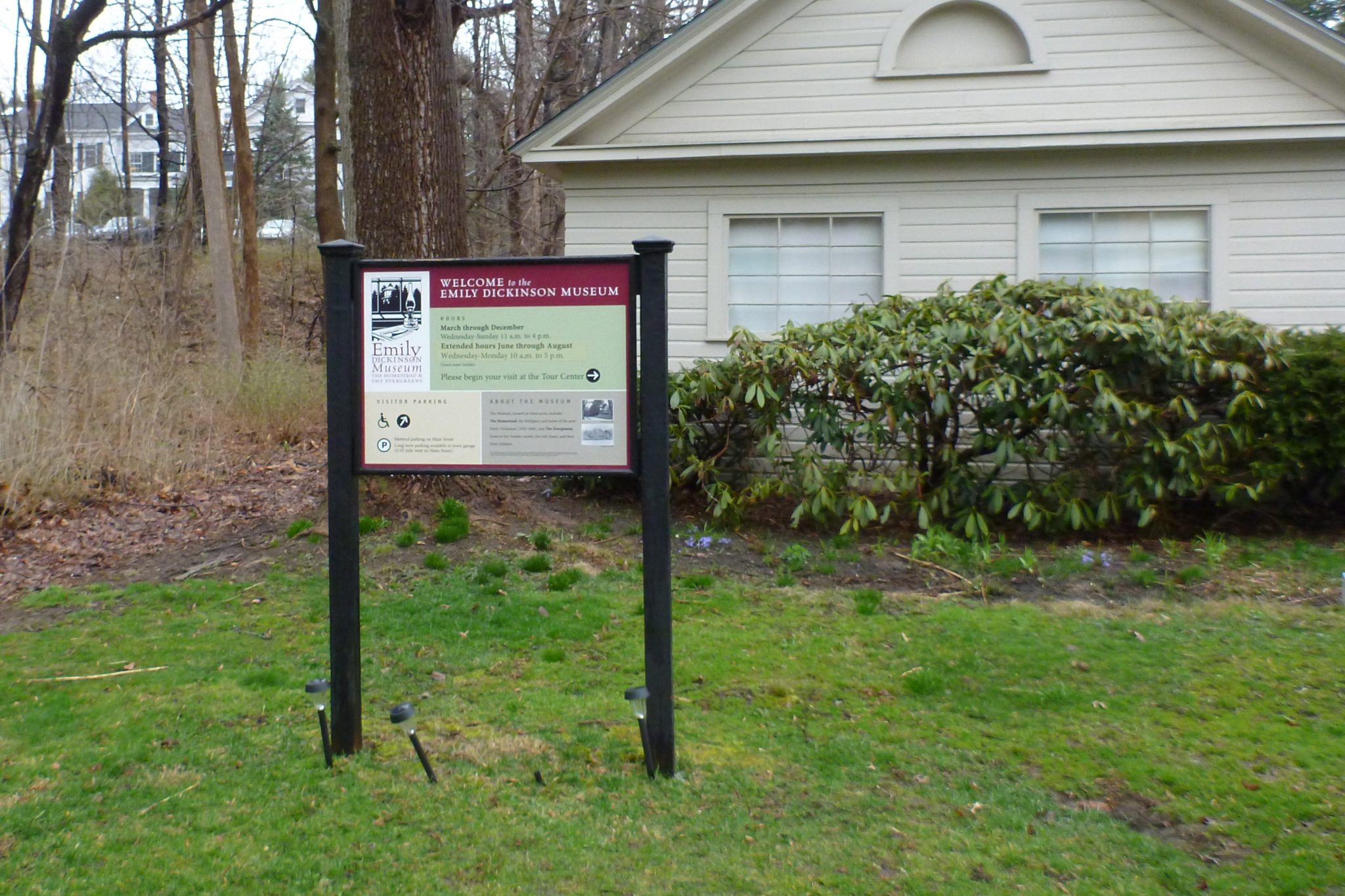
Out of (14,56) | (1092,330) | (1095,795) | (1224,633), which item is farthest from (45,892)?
(14,56)

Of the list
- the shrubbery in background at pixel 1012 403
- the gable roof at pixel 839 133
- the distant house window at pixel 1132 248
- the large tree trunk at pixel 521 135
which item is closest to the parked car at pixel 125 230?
the large tree trunk at pixel 521 135

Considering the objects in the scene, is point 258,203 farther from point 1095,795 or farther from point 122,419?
point 1095,795

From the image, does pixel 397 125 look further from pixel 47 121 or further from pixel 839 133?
pixel 47 121

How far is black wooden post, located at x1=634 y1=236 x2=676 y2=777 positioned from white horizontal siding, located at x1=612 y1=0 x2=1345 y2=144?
684 cm

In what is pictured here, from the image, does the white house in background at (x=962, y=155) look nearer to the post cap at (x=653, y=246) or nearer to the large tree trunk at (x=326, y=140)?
the post cap at (x=653, y=246)

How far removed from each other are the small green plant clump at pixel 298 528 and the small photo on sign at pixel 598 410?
183 inches

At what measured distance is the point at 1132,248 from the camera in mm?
10430

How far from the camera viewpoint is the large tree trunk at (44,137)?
1117 cm

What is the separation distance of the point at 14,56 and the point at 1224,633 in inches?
956

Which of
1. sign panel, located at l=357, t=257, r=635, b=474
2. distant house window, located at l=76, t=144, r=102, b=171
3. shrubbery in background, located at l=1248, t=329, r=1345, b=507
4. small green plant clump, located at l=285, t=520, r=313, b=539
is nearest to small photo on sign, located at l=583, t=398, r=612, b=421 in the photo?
sign panel, located at l=357, t=257, r=635, b=474

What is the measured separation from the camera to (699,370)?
9.06 meters

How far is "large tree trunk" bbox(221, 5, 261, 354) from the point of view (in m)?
21.3

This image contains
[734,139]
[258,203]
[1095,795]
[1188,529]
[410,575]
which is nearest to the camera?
[1095,795]

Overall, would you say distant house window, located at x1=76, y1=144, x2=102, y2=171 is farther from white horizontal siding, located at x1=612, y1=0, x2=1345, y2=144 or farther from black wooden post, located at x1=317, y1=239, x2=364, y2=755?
black wooden post, located at x1=317, y1=239, x2=364, y2=755
